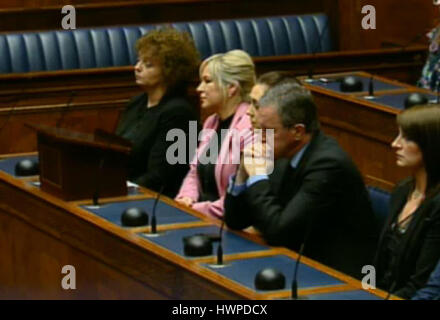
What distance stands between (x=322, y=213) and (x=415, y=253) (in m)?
0.42

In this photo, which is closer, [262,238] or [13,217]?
[262,238]

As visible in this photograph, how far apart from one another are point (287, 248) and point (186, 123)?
1662mm

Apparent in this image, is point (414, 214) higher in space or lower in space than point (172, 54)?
lower

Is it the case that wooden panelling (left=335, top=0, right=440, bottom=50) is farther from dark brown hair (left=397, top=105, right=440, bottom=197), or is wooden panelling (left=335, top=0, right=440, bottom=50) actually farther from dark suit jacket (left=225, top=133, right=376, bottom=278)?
dark brown hair (left=397, top=105, right=440, bottom=197)

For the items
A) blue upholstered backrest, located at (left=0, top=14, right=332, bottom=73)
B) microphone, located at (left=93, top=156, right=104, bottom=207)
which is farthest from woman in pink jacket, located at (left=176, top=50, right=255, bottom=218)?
blue upholstered backrest, located at (left=0, top=14, right=332, bottom=73)

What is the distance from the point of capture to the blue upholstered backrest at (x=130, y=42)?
26.2 ft

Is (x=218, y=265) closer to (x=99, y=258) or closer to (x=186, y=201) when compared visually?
(x=99, y=258)

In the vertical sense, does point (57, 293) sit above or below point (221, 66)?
below

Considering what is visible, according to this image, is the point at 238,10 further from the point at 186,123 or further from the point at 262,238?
the point at 262,238

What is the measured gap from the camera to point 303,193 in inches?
178

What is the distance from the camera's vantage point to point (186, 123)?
19.7 ft

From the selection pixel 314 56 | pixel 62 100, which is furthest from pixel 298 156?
pixel 314 56
